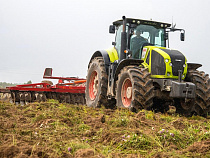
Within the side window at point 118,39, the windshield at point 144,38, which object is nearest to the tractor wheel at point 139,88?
the windshield at point 144,38

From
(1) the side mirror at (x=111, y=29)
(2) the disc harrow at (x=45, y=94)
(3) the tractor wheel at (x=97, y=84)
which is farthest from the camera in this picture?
(2) the disc harrow at (x=45, y=94)

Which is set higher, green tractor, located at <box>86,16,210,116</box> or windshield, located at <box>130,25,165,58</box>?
windshield, located at <box>130,25,165,58</box>

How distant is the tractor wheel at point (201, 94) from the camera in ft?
25.2

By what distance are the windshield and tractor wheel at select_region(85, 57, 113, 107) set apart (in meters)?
1.30

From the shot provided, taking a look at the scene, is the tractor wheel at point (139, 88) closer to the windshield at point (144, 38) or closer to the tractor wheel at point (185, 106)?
the windshield at point (144, 38)

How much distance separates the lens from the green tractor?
723cm

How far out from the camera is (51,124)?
5.31 metres

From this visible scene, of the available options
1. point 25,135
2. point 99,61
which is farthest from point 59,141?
point 99,61

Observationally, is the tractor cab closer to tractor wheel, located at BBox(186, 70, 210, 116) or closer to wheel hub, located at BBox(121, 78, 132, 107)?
wheel hub, located at BBox(121, 78, 132, 107)

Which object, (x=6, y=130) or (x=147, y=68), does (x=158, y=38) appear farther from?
(x=6, y=130)

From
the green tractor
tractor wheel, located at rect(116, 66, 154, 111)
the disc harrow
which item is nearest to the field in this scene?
tractor wheel, located at rect(116, 66, 154, 111)

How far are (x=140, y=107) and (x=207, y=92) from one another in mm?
1914

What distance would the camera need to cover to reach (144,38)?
884cm

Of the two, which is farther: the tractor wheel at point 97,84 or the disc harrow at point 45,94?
the disc harrow at point 45,94
